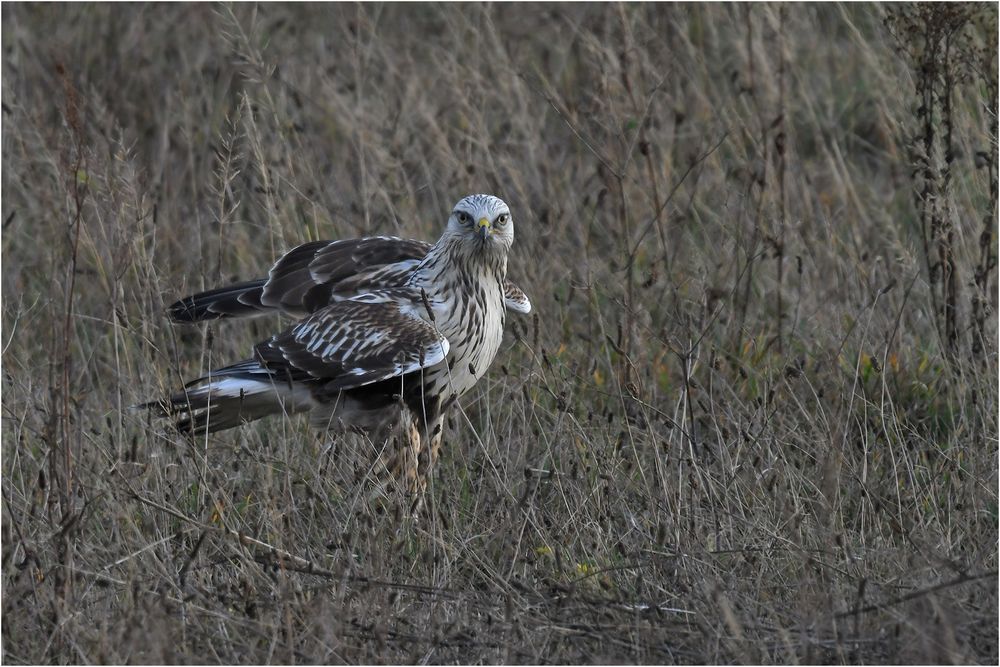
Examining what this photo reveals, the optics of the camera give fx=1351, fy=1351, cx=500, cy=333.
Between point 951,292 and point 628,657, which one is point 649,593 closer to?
point 628,657

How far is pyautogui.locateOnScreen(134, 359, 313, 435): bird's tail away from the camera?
4.78 meters

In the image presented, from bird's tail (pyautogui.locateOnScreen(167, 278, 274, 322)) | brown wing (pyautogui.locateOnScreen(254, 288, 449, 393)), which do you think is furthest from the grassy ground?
brown wing (pyautogui.locateOnScreen(254, 288, 449, 393))

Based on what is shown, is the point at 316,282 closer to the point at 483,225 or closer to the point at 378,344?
the point at 378,344

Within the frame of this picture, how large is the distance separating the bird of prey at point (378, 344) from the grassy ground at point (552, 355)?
0.49 feet

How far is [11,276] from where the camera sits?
21.8 ft

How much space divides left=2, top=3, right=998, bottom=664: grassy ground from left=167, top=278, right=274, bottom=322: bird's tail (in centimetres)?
8

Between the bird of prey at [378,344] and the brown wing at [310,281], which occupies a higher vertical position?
the brown wing at [310,281]

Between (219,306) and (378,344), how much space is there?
2.42ft

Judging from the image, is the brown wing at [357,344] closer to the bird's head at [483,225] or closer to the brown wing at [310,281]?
the brown wing at [310,281]

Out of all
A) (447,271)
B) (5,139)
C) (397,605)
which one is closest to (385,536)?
(397,605)

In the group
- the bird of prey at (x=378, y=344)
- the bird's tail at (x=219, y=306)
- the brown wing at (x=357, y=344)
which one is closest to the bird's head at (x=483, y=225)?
the bird of prey at (x=378, y=344)

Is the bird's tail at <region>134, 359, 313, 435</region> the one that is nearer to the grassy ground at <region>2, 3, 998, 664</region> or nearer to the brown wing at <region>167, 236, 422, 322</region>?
the grassy ground at <region>2, 3, 998, 664</region>

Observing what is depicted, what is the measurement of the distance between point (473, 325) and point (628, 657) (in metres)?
1.72

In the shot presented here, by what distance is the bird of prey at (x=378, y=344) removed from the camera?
191 inches
